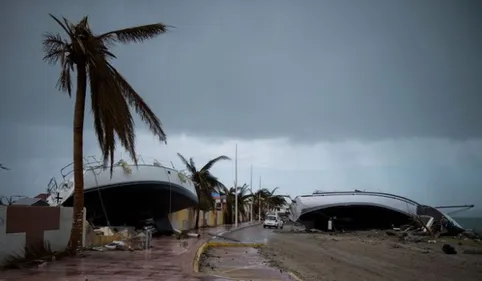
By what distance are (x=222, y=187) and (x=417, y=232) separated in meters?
20.2

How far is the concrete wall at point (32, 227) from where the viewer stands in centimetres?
1061

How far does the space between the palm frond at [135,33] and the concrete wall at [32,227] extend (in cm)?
528

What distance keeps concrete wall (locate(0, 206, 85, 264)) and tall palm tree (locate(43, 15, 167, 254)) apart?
0.51 meters

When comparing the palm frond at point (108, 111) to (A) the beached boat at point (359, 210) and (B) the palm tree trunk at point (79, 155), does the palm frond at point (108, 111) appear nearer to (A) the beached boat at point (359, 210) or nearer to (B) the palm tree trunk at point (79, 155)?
(B) the palm tree trunk at point (79, 155)

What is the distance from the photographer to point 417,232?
106 feet

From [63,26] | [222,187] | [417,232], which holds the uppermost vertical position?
[63,26]

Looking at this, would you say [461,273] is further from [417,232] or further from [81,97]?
[417,232]

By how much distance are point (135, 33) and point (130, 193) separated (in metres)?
11.2

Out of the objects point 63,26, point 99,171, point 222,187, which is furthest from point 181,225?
point 63,26

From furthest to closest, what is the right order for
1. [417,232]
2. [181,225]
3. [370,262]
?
[181,225] → [417,232] → [370,262]

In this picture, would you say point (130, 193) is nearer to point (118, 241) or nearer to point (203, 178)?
point (118, 241)

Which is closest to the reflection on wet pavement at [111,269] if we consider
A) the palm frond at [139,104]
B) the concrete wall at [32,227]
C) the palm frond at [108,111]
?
the concrete wall at [32,227]

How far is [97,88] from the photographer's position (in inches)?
528

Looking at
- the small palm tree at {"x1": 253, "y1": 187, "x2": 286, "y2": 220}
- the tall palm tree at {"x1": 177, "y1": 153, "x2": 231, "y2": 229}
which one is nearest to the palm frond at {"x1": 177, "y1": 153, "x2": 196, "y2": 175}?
the tall palm tree at {"x1": 177, "y1": 153, "x2": 231, "y2": 229}
